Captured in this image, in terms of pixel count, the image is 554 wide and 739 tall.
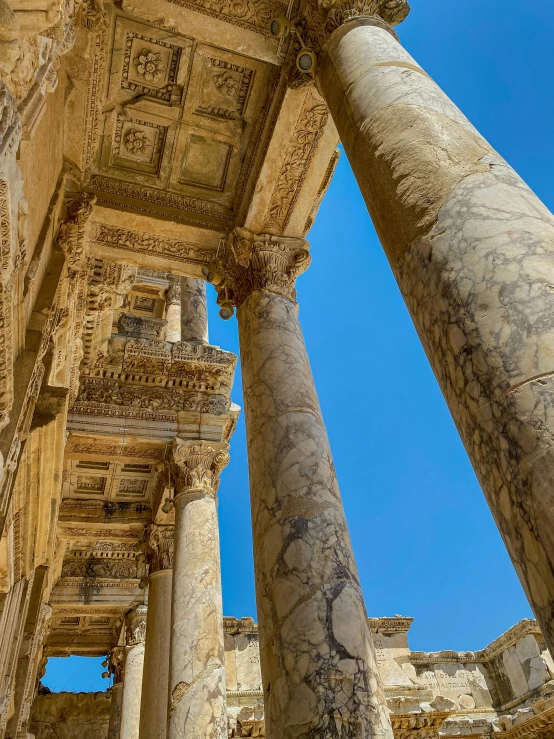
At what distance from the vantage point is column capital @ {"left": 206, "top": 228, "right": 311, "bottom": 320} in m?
5.82

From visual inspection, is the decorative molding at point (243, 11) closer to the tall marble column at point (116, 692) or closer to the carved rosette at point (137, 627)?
the carved rosette at point (137, 627)

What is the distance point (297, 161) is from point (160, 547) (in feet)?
23.0

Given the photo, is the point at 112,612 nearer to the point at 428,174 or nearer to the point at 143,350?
the point at 143,350

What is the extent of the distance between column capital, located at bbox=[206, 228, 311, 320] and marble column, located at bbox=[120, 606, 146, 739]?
890 cm

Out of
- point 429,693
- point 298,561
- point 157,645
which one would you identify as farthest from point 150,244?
point 429,693

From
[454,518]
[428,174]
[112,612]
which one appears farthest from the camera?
[454,518]

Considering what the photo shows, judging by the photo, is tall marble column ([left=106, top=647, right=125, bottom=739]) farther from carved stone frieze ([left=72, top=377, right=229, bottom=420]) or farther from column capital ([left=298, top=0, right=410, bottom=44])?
column capital ([left=298, top=0, right=410, bottom=44])

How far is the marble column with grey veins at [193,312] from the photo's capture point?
11039 millimetres

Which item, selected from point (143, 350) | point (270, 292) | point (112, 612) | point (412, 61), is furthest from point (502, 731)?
point (412, 61)

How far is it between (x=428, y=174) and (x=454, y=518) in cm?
15491

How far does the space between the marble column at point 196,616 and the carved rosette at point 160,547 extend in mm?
1821

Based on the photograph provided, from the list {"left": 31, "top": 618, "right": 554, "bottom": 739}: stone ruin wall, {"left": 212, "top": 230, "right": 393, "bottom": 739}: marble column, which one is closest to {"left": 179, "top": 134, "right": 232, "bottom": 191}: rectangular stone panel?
{"left": 212, "top": 230, "right": 393, "bottom": 739}: marble column

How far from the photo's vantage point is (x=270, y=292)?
5660mm

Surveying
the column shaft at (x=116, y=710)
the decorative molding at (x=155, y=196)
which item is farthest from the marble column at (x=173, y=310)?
the column shaft at (x=116, y=710)
